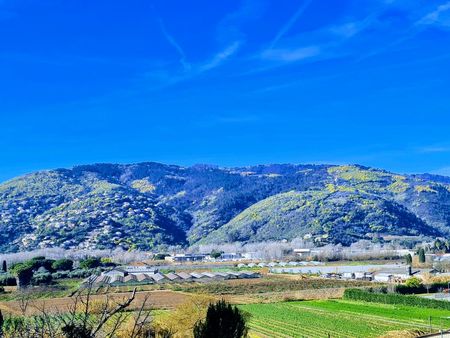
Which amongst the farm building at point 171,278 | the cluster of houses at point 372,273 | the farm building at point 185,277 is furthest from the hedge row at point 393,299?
the farm building at point 185,277

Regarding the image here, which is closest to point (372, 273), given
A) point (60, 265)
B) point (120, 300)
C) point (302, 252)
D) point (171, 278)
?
point (171, 278)

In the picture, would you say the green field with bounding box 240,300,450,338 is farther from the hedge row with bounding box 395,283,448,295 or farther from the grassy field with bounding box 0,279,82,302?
the grassy field with bounding box 0,279,82,302

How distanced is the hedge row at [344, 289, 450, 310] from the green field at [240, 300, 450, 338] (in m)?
1.15

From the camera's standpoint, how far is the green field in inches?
1515

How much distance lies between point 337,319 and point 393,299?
54.4 feet

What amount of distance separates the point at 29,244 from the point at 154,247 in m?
43.0

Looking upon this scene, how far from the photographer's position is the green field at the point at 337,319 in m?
38.5

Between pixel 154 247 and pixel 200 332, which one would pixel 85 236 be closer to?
pixel 154 247

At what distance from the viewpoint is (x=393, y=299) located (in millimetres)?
58719

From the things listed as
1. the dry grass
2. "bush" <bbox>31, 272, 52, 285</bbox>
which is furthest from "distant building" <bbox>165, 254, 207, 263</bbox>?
the dry grass

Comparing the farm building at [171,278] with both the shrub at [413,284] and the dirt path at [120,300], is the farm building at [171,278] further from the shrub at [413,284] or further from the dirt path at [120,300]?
the shrub at [413,284]

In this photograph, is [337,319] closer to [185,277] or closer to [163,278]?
[163,278]

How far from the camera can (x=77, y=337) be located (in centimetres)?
873

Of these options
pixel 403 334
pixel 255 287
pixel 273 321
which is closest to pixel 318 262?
pixel 255 287
